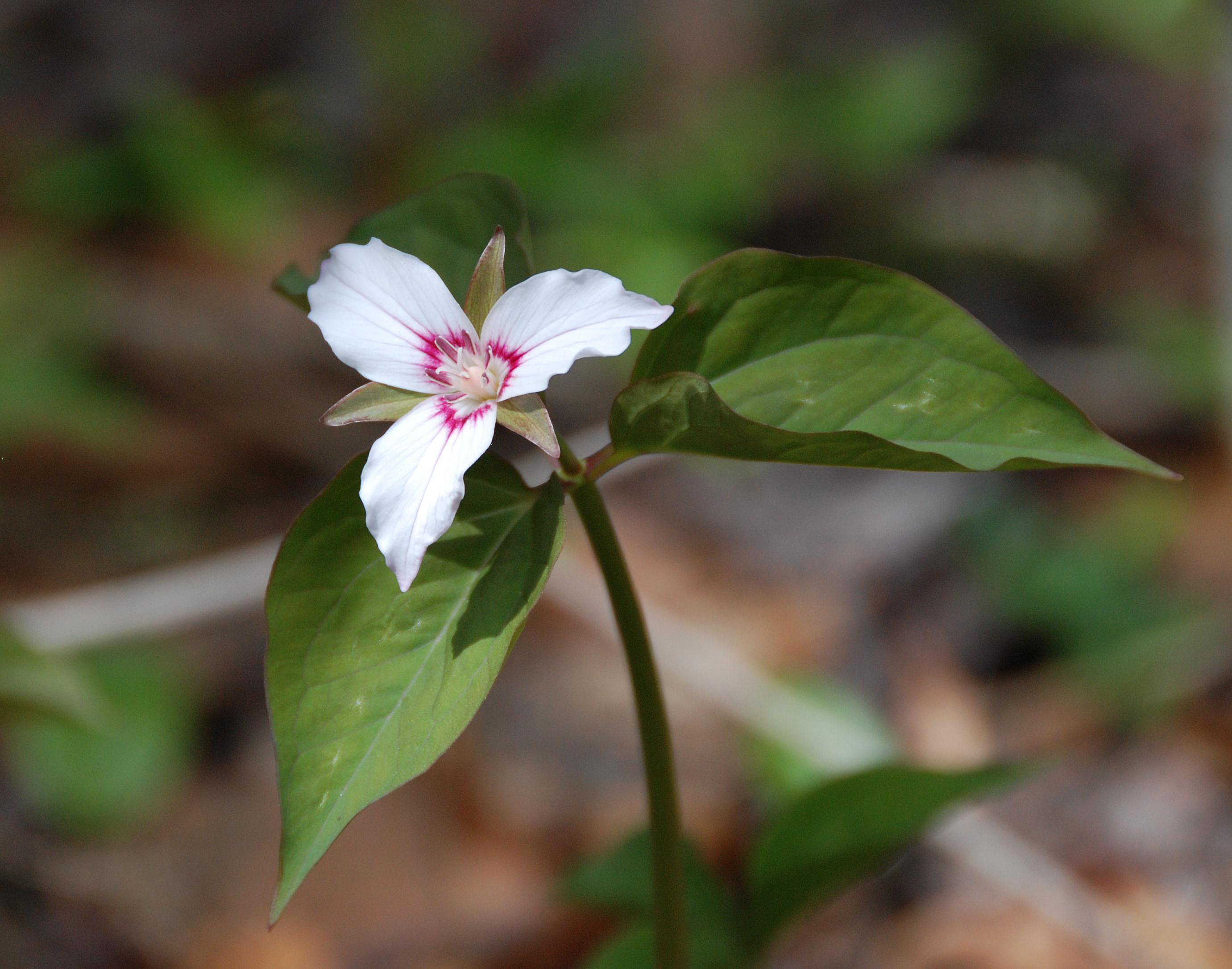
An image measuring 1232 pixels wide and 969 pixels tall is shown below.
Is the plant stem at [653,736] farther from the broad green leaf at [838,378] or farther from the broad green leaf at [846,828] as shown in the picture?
the broad green leaf at [846,828]

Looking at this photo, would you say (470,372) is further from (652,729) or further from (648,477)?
(648,477)

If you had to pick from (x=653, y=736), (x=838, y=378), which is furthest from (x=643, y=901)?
(x=838, y=378)

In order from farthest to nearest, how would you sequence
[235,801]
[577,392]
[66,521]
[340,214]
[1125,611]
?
[340,214] < [577,392] < [66,521] < [1125,611] < [235,801]

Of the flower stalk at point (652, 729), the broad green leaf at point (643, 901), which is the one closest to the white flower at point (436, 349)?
the flower stalk at point (652, 729)

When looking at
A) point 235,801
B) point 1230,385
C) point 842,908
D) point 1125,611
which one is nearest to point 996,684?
point 1125,611

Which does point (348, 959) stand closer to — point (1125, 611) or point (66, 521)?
point (66, 521)

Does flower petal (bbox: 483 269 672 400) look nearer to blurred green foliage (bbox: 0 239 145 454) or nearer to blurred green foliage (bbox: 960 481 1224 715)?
blurred green foliage (bbox: 960 481 1224 715)
